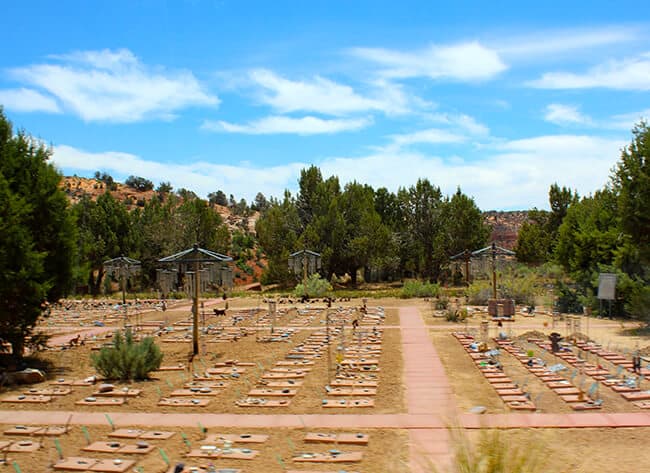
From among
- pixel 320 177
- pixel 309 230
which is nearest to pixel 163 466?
pixel 309 230

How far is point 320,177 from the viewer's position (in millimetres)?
45375

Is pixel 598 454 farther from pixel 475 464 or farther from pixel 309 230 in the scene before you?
pixel 309 230

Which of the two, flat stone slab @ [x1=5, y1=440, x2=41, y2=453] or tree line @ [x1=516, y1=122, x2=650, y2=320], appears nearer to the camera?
flat stone slab @ [x1=5, y1=440, x2=41, y2=453]

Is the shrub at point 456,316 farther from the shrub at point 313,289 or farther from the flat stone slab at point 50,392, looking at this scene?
the flat stone slab at point 50,392

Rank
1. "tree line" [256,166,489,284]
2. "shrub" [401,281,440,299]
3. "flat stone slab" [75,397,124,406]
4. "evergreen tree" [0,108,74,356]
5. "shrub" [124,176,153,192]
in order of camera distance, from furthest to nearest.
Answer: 1. "shrub" [124,176,153,192]
2. "tree line" [256,166,489,284]
3. "shrub" [401,281,440,299]
4. "evergreen tree" [0,108,74,356]
5. "flat stone slab" [75,397,124,406]

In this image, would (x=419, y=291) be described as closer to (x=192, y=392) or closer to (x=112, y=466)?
(x=192, y=392)

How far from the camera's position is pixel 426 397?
996 cm

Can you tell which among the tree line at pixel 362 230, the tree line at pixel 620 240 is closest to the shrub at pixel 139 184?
the tree line at pixel 362 230

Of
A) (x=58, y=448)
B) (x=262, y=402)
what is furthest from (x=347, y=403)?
(x=58, y=448)

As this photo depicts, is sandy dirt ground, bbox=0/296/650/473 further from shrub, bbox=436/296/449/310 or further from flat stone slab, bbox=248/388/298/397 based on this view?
shrub, bbox=436/296/449/310

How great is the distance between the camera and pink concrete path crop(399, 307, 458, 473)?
7.00 meters

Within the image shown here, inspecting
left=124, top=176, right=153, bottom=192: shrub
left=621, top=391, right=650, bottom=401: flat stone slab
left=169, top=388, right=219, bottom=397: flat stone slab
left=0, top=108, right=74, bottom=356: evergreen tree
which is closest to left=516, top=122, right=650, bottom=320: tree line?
left=621, top=391, right=650, bottom=401: flat stone slab

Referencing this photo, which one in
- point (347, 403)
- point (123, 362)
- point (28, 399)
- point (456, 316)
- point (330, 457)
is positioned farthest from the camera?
point (456, 316)

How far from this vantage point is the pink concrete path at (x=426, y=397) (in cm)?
700
